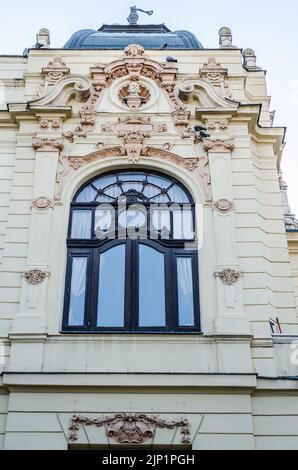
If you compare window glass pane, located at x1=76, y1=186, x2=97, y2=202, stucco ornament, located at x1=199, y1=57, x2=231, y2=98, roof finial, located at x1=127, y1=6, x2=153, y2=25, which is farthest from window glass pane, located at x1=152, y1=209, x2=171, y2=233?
roof finial, located at x1=127, y1=6, x2=153, y2=25

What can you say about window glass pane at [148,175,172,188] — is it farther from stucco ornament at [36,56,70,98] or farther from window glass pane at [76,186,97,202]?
stucco ornament at [36,56,70,98]

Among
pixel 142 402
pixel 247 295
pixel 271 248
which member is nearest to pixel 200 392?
pixel 142 402

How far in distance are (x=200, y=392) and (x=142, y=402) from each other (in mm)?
943

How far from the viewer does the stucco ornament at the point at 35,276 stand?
10.5 metres

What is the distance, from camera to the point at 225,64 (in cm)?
1398

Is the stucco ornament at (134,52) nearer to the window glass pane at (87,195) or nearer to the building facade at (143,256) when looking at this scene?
the building facade at (143,256)

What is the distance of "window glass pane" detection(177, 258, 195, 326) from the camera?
34.1 ft

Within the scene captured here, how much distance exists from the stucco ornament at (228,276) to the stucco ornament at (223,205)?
134cm

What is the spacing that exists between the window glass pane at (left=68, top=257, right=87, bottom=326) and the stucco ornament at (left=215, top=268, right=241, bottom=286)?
2452 millimetres

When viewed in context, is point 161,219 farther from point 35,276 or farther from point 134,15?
point 134,15

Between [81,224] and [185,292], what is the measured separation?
2.52 m

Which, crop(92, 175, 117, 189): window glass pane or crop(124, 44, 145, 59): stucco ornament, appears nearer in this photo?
crop(92, 175, 117, 189): window glass pane

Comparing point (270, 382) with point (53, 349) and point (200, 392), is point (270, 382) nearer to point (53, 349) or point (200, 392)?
point (200, 392)

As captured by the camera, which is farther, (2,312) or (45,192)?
(45,192)
